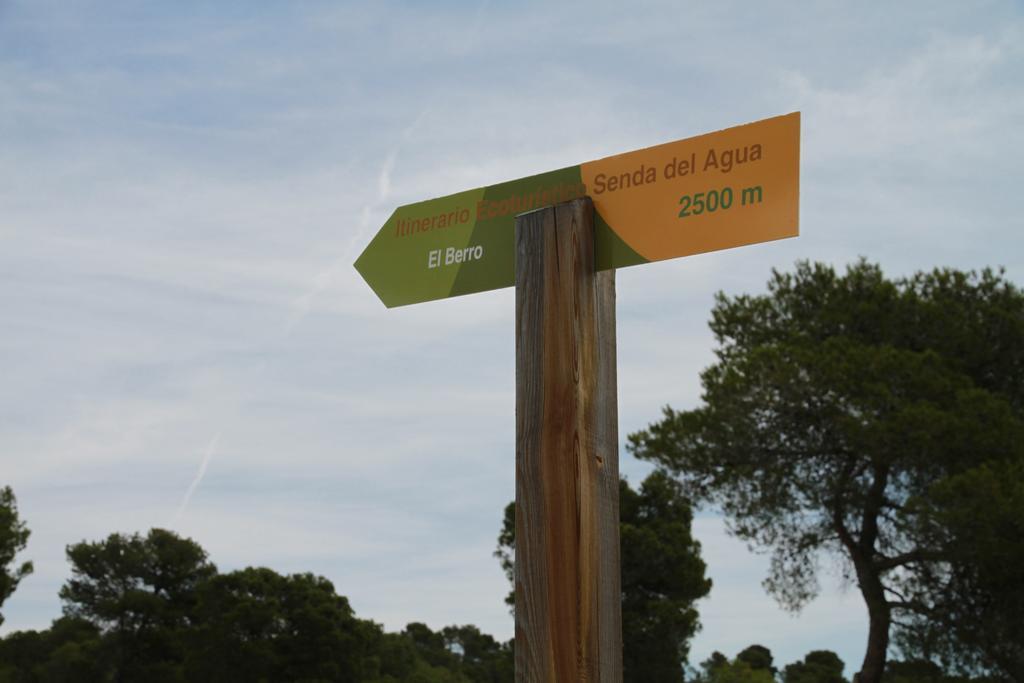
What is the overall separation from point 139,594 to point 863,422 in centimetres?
1838

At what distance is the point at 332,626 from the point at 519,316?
67.7 ft

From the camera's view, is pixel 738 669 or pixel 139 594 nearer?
pixel 738 669

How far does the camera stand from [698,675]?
19.3m

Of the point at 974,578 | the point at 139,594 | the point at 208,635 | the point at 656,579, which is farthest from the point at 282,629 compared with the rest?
the point at 974,578

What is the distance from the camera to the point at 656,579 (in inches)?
786

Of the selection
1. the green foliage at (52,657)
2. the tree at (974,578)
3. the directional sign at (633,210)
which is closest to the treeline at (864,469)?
the tree at (974,578)

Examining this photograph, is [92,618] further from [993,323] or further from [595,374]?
[595,374]

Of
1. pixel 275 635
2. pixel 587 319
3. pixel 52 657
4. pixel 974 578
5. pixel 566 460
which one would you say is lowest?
pixel 52 657

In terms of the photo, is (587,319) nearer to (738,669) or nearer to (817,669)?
(738,669)

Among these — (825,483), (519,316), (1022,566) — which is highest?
(825,483)

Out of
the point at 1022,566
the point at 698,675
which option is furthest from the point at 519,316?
the point at 698,675

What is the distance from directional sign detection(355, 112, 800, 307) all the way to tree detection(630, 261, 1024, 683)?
12.6 meters

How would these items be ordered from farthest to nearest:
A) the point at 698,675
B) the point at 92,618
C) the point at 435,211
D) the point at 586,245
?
1. the point at 92,618
2. the point at 698,675
3. the point at 435,211
4. the point at 586,245

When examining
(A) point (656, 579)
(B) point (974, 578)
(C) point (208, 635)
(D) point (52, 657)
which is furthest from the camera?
(D) point (52, 657)
